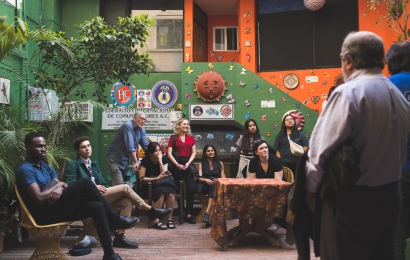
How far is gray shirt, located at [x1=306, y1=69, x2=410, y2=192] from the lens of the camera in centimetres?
236

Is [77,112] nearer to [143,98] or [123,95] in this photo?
[123,95]

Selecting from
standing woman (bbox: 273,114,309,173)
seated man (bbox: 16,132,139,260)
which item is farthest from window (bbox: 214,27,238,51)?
seated man (bbox: 16,132,139,260)

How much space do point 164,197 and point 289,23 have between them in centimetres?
550

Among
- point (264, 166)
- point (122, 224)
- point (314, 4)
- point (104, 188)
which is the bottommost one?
point (122, 224)

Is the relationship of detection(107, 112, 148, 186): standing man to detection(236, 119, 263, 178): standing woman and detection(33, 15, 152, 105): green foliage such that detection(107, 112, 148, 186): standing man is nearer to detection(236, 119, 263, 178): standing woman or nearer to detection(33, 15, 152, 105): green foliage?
detection(33, 15, 152, 105): green foliage

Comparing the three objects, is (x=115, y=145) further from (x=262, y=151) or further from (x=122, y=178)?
(x=262, y=151)

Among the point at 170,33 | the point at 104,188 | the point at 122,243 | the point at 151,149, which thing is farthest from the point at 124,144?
the point at 170,33

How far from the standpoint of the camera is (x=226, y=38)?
11953 millimetres

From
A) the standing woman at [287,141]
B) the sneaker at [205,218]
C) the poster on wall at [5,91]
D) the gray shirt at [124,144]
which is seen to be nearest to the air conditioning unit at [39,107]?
the poster on wall at [5,91]

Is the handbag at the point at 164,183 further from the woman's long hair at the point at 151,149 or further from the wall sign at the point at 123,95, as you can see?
the wall sign at the point at 123,95

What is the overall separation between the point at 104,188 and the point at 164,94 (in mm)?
4737

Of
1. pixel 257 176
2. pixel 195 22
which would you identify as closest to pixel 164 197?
pixel 257 176

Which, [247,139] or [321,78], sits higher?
[321,78]

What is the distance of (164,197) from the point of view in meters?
7.45
